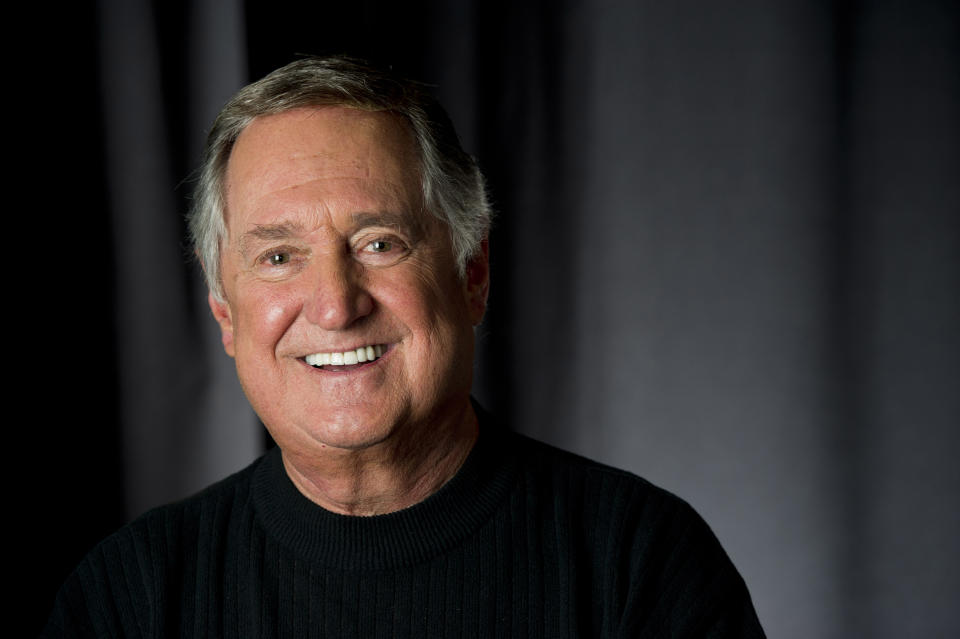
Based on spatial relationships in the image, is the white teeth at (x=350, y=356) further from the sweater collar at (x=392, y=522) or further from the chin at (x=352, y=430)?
the sweater collar at (x=392, y=522)

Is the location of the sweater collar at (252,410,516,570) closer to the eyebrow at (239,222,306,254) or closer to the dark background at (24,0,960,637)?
the eyebrow at (239,222,306,254)

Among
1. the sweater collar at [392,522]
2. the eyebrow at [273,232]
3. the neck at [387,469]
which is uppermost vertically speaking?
the eyebrow at [273,232]

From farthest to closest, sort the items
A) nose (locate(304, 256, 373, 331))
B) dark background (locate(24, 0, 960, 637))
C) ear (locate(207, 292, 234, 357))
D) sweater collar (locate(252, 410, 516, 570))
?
dark background (locate(24, 0, 960, 637))
ear (locate(207, 292, 234, 357))
sweater collar (locate(252, 410, 516, 570))
nose (locate(304, 256, 373, 331))

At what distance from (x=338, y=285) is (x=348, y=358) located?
10 cm

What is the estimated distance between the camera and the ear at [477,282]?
5.19 feet

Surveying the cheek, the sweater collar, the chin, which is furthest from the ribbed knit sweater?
the cheek

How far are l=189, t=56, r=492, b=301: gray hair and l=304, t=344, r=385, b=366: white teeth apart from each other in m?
0.21

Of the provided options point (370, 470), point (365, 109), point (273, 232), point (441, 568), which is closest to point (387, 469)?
point (370, 470)

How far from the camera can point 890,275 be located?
270 centimetres

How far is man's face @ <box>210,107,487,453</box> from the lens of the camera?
1.39m

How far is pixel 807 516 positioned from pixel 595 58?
1341 millimetres

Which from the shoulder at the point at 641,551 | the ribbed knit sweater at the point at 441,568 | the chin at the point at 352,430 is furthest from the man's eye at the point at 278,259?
the shoulder at the point at 641,551

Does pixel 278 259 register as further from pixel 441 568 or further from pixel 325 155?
pixel 441 568

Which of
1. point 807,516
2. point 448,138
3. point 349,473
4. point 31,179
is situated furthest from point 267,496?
point 807,516
